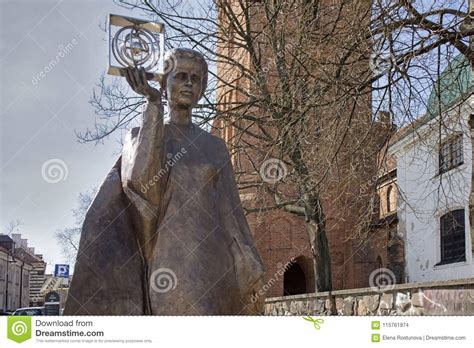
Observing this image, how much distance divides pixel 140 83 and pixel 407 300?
703 cm

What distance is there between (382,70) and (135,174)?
250 inches

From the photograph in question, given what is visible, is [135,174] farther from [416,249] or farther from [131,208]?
[416,249]

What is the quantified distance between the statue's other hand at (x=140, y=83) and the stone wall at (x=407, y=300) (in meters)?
5.64

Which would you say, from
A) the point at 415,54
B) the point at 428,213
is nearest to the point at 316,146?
the point at 415,54

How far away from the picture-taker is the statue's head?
136 inches

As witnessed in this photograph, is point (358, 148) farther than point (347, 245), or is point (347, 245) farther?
point (347, 245)

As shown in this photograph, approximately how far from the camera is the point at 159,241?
321 cm

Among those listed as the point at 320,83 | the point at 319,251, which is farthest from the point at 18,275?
the point at 320,83

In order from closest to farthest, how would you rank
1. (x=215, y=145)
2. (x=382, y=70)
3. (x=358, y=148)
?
(x=215, y=145), (x=382, y=70), (x=358, y=148)

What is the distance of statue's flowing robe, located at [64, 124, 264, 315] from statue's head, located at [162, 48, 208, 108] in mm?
199

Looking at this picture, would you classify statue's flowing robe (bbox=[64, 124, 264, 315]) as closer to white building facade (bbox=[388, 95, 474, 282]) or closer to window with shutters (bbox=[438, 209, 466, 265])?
white building facade (bbox=[388, 95, 474, 282])

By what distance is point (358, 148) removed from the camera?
1055 centimetres

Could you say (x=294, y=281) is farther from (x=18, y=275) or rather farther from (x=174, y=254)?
(x=174, y=254)

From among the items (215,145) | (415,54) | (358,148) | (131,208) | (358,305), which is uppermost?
(415,54)
